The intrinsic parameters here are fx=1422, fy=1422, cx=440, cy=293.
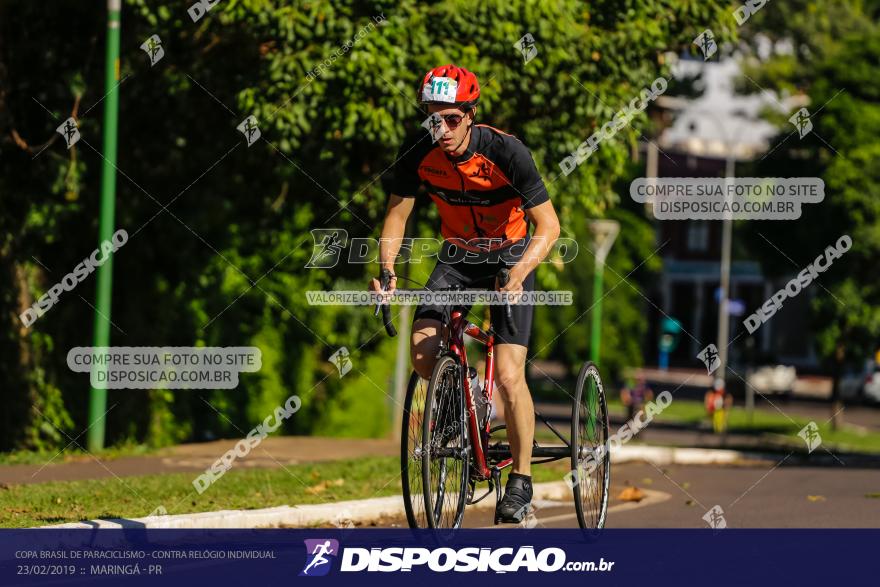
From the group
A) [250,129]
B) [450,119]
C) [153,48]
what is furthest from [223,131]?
[450,119]

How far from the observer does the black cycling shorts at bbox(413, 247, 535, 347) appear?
680 centimetres

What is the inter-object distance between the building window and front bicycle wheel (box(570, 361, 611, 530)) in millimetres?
60773

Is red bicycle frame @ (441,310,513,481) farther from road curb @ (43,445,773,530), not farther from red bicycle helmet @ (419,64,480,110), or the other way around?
road curb @ (43,445,773,530)

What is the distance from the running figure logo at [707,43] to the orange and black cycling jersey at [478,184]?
737cm

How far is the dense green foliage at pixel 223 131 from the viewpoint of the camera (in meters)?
12.7

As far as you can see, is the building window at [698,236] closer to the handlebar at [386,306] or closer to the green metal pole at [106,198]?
the green metal pole at [106,198]

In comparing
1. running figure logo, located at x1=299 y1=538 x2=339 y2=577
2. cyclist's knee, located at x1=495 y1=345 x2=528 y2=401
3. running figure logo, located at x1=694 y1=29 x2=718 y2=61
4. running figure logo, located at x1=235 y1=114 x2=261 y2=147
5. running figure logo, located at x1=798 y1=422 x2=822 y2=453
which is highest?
running figure logo, located at x1=694 y1=29 x2=718 y2=61

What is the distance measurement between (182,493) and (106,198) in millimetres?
4649

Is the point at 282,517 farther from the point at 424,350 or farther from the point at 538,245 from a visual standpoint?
the point at 538,245

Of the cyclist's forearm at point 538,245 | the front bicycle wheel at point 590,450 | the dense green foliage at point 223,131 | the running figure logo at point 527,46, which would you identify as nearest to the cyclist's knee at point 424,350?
the cyclist's forearm at point 538,245

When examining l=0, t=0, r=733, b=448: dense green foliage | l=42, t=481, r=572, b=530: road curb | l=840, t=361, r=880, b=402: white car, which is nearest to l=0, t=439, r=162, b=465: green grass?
l=0, t=0, r=733, b=448: dense green foliage

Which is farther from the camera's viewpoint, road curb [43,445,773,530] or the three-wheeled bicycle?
road curb [43,445,773,530]

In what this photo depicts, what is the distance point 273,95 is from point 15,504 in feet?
17.7

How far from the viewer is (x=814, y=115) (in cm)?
2802
